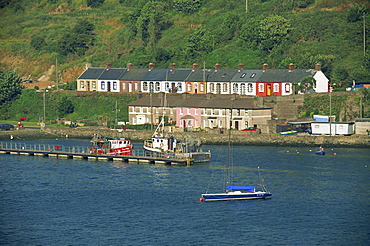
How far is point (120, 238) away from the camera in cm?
6222

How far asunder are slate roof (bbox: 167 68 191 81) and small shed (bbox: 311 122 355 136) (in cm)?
3382

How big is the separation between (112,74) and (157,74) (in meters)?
10.5

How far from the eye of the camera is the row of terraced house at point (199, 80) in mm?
127812

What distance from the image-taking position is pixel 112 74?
146625 mm

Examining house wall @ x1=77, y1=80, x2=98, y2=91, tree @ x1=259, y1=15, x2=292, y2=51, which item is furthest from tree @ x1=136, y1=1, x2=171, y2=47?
tree @ x1=259, y1=15, x2=292, y2=51

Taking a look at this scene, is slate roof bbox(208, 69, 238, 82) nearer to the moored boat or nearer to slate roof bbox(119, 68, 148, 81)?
slate roof bbox(119, 68, 148, 81)

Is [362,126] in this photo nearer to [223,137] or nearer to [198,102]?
[223,137]

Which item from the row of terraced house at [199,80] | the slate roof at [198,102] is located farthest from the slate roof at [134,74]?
the slate roof at [198,102]

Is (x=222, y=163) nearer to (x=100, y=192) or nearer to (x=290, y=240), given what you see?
(x=100, y=192)

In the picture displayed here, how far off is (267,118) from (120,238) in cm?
6191

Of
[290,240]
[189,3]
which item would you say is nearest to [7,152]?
[290,240]

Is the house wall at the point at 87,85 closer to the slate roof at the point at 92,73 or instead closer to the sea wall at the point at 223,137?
the slate roof at the point at 92,73

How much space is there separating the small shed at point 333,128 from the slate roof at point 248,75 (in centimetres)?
2057

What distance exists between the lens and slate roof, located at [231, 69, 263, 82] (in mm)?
131125
